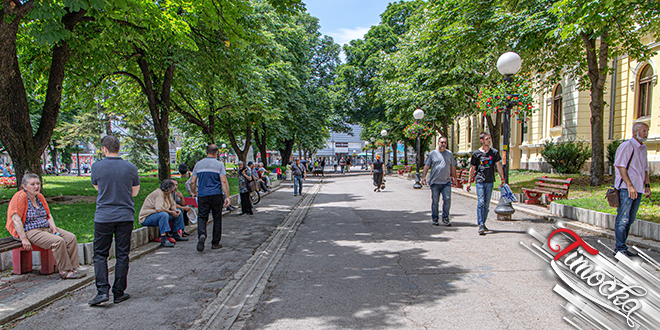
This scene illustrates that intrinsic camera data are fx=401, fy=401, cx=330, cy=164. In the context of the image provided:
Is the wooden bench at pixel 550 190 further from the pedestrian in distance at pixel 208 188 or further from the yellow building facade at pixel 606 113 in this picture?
the pedestrian in distance at pixel 208 188

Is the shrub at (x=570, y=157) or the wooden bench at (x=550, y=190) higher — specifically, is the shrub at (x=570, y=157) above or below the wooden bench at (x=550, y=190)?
above

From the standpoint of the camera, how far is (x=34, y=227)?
16.7 ft

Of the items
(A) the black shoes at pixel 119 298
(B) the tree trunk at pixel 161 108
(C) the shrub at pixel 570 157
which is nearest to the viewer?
(A) the black shoes at pixel 119 298

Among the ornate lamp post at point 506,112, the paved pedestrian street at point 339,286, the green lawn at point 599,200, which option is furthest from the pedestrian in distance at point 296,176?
the ornate lamp post at point 506,112

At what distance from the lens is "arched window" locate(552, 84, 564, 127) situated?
73.7 ft

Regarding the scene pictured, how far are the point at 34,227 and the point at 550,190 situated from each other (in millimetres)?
10952

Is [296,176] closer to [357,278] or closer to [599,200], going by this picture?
[599,200]

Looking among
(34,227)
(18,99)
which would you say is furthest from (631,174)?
(18,99)

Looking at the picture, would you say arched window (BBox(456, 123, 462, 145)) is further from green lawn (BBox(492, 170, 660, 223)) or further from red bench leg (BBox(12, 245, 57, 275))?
red bench leg (BBox(12, 245, 57, 275))

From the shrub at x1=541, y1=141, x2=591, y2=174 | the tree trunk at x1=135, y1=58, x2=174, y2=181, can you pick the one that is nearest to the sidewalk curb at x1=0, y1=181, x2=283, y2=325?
the tree trunk at x1=135, y1=58, x2=174, y2=181

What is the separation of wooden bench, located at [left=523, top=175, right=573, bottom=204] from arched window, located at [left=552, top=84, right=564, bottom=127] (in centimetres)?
1355

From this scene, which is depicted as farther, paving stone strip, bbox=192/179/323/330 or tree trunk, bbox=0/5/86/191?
tree trunk, bbox=0/5/86/191

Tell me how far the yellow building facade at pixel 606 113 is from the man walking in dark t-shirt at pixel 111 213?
16341 mm

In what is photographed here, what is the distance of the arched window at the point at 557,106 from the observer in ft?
73.7
